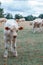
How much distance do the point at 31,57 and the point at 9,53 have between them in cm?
83

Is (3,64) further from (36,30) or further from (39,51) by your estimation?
(36,30)

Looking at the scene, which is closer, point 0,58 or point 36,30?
point 0,58

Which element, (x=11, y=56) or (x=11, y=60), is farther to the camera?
(x=11, y=56)

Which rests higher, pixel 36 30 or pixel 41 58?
pixel 41 58

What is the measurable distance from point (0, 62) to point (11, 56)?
2.93ft

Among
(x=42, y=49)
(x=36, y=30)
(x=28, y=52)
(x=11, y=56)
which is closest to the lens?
(x=11, y=56)

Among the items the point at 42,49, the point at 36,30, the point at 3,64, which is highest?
the point at 3,64

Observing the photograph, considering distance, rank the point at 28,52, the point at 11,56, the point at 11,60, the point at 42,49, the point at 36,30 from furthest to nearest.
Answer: the point at 36,30
the point at 42,49
the point at 28,52
the point at 11,56
the point at 11,60

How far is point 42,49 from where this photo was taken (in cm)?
1031

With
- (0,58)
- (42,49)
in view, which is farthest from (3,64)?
(42,49)

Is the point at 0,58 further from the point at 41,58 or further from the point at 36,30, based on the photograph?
the point at 36,30

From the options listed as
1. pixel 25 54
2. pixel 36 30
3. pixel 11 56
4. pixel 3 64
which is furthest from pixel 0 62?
pixel 36 30

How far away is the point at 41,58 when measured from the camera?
8.58 meters

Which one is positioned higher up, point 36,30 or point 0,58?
point 0,58
